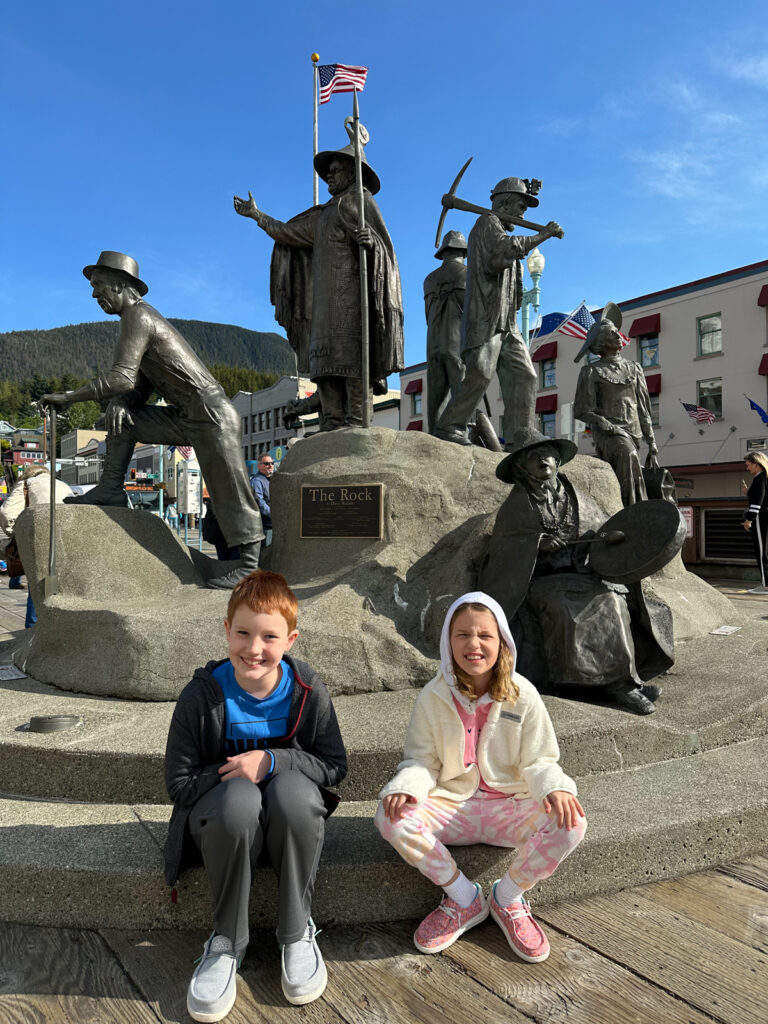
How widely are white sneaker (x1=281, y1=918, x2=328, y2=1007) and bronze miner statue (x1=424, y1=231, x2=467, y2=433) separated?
6.19 metres

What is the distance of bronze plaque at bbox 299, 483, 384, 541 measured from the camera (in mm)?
4426

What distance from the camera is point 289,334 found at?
6742mm

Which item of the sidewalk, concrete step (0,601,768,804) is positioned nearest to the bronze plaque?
concrete step (0,601,768,804)

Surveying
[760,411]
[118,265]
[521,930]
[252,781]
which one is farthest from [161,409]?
[760,411]

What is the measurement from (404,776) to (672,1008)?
0.86 metres

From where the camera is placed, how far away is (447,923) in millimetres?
2109

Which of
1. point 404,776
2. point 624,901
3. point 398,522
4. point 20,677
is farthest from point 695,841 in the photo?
point 20,677

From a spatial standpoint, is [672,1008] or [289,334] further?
[289,334]

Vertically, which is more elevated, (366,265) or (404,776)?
(366,265)

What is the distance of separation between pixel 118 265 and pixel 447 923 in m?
3.84

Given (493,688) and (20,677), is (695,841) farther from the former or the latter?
(20,677)

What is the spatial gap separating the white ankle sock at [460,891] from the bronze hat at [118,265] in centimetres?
371

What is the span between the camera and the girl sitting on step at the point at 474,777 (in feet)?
6.85

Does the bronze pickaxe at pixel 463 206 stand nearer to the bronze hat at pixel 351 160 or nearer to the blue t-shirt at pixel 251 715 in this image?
the bronze hat at pixel 351 160
